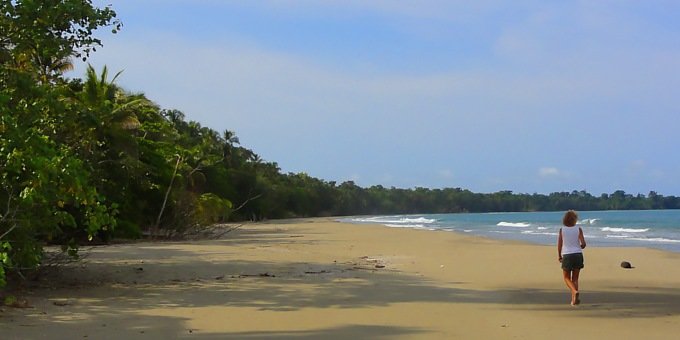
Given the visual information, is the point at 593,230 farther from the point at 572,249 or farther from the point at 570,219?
the point at 572,249

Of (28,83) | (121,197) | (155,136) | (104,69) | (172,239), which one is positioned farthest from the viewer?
(155,136)

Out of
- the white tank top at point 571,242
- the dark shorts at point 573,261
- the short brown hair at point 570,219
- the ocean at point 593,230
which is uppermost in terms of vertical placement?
the short brown hair at point 570,219

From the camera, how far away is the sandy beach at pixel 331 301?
745cm

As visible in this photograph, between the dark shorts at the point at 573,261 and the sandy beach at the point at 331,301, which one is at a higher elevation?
the dark shorts at the point at 573,261

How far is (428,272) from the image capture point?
47.1ft

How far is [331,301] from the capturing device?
380 inches

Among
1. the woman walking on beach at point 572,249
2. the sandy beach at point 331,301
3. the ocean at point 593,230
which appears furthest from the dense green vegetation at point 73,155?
the ocean at point 593,230

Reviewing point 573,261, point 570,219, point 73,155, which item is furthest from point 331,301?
point 73,155

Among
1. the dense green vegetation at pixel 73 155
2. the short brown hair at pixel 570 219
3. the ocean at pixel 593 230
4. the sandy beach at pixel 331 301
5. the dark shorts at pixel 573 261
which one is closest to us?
the sandy beach at pixel 331 301

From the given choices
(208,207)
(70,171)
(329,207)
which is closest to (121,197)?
(208,207)

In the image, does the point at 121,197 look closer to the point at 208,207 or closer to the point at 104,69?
the point at 104,69

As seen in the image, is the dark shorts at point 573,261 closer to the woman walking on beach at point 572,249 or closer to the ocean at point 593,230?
the woman walking on beach at point 572,249

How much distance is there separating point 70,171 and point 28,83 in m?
2.10

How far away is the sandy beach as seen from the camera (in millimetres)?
7449
